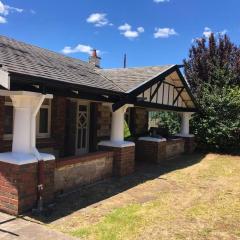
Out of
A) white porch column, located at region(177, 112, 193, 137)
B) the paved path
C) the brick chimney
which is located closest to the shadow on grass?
the paved path

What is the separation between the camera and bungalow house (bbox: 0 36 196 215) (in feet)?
21.0

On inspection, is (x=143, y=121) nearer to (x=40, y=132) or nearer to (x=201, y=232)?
(x=40, y=132)

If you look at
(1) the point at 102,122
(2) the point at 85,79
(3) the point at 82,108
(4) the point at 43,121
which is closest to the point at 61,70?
(2) the point at 85,79

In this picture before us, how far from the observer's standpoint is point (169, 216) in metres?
6.64

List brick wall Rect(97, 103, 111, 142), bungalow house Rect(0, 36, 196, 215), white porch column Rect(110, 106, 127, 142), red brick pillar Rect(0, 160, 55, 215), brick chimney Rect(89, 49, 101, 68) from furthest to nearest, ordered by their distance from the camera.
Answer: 1. brick chimney Rect(89, 49, 101, 68)
2. brick wall Rect(97, 103, 111, 142)
3. white porch column Rect(110, 106, 127, 142)
4. bungalow house Rect(0, 36, 196, 215)
5. red brick pillar Rect(0, 160, 55, 215)

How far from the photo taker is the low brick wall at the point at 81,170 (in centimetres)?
760

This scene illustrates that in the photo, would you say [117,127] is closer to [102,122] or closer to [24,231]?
[102,122]

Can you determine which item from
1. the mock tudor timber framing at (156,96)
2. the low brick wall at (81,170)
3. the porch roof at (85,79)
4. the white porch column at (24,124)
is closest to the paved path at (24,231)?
the white porch column at (24,124)

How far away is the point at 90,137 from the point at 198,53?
32.1 ft

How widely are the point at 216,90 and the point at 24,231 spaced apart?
1355cm

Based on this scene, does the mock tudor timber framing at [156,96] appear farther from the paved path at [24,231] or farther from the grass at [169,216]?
the paved path at [24,231]

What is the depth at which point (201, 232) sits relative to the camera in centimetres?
586

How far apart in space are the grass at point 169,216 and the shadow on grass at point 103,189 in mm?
268

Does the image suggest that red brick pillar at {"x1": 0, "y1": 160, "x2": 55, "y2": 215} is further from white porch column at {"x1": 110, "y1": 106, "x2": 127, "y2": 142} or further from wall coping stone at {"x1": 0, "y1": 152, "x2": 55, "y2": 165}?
white porch column at {"x1": 110, "y1": 106, "x2": 127, "y2": 142}
